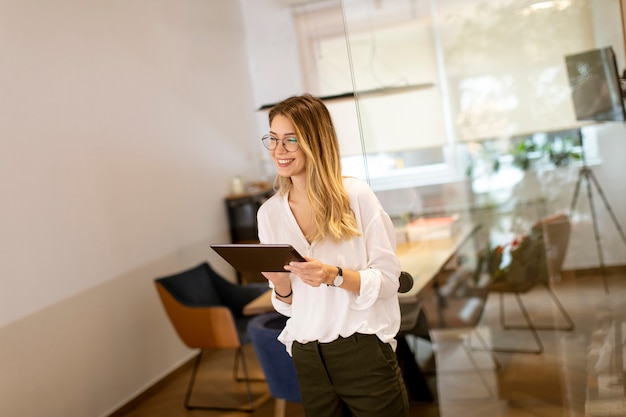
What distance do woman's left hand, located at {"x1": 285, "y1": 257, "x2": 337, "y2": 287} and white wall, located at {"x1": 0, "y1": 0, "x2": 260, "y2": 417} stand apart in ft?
8.08

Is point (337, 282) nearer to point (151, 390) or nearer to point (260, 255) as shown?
point (260, 255)

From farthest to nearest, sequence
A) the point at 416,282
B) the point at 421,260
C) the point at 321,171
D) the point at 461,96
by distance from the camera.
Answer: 1. the point at 461,96
2. the point at 421,260
3. the point at 416,282
4. the point at 321,171

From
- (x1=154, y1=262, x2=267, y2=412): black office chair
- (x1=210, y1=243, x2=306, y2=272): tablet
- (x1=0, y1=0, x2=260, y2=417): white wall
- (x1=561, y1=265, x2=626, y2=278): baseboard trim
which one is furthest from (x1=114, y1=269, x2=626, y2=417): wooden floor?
(x1=210, y1=243, x2=306, y2=272): tablet

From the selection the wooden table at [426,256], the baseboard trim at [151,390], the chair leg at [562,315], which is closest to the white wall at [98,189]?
the baseboard trim at [151,390]

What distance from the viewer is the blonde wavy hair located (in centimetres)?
206

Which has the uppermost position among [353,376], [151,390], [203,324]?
[353,376]

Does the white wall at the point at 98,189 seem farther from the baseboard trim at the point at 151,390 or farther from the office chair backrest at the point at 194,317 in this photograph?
the office chair backrest at the point at 194,317

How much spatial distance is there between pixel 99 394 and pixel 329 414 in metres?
2.84

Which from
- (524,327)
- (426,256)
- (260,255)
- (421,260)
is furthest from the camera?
(524,327)

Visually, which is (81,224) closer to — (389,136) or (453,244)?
(389,136)

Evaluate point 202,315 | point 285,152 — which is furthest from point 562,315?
point 285,152

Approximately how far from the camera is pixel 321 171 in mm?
2076

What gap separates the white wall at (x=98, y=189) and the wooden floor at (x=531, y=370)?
0.60m

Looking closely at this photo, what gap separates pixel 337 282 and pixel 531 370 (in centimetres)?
250
